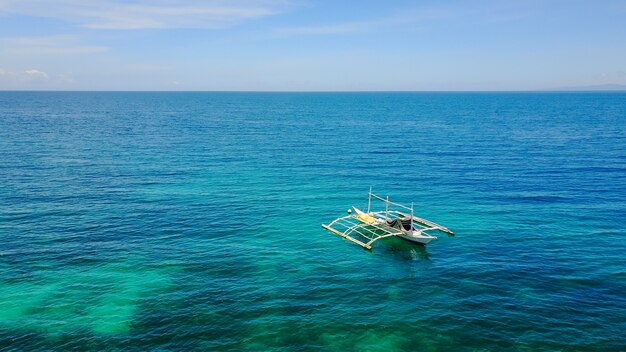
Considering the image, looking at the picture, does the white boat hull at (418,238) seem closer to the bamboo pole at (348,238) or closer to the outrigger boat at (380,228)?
the outrigger boat at (380,228)

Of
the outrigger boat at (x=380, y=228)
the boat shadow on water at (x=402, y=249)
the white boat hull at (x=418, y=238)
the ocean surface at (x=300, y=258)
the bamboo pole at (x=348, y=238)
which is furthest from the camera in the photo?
the outrigger boat at (x=380, y=228)

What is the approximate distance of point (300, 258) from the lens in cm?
4806

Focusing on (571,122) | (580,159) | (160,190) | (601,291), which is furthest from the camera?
(571,122)

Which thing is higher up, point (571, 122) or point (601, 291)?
point (571, 122)

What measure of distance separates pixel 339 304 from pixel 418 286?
836 centimetres

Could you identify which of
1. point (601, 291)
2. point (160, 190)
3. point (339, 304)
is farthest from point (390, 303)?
point (160, 190)

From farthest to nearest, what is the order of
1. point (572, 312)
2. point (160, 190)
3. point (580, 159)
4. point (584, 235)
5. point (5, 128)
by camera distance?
point (5, 128)
point (580, 159)
point (160, 190)
point (584, 235)
point (572, 312)

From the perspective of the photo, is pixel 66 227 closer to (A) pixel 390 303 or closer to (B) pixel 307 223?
(B) pixel 307 223

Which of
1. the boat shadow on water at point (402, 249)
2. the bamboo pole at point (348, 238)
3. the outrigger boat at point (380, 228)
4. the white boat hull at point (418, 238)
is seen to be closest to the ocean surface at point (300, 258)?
the boat shadow on water at point (402, 249)

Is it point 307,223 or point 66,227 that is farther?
point 307,223

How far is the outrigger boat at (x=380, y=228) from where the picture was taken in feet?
167

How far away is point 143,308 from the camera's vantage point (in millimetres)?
37312

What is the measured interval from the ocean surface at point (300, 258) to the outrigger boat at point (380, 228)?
56.6 inches

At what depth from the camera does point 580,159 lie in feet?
316
